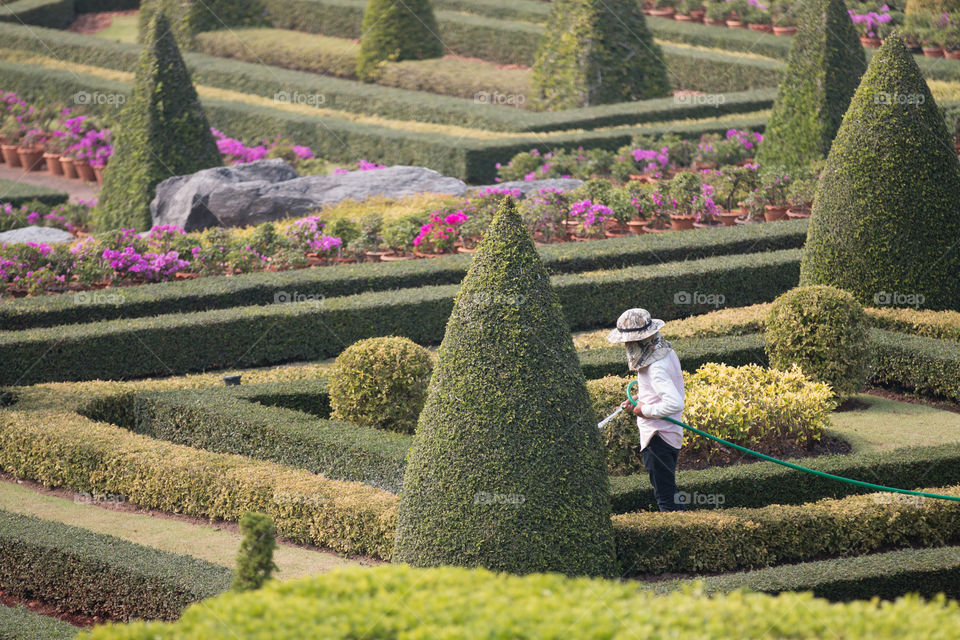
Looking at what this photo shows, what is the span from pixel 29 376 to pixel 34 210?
8.96 meters

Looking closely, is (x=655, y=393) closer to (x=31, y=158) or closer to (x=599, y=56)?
(x=599, y=56)

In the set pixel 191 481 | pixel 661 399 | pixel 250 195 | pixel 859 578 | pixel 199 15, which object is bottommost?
pixel 191 481

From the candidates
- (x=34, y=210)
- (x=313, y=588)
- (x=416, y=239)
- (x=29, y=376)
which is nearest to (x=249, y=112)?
(x=34, y=210)

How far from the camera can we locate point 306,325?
13.3 m

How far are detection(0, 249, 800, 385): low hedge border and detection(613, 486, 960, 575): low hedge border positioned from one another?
5748mm

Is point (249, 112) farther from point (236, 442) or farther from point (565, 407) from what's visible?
point (565, 407)

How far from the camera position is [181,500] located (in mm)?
9719

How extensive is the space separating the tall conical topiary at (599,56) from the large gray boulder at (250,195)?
5794mm

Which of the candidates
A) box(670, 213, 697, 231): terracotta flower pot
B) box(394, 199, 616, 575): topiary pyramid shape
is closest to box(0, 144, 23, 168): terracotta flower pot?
box(670, 213, 697, 231): terracotta flower pot

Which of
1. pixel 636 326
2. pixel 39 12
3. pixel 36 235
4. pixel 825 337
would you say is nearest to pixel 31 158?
pixel 36 235

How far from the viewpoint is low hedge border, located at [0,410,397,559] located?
8758 millimetres

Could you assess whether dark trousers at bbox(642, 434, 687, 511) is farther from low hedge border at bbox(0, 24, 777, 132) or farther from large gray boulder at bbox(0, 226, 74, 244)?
low hedge border at bbox(0, 24, 777, 132)

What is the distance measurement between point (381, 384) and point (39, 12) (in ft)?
102

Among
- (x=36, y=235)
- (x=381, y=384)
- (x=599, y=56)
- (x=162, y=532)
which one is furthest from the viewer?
(x=599, y=56)
